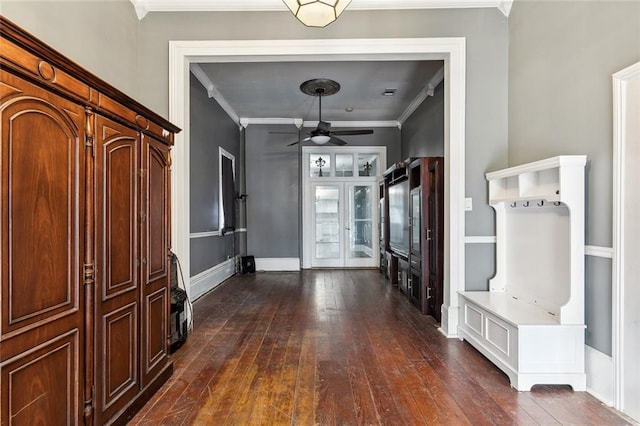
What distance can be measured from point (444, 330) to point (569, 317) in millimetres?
1273

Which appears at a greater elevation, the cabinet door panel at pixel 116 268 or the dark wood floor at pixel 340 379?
the cabinet door panel at pixel 116 268

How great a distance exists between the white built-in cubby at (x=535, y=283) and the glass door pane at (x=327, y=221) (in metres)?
4.55

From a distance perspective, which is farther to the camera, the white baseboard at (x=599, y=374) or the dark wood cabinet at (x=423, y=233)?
the dark wood cabinet at (x=423, y=233)

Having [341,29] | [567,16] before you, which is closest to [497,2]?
[567,16]

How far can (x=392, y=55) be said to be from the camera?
11.2 feet

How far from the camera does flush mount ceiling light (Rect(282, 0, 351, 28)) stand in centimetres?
210

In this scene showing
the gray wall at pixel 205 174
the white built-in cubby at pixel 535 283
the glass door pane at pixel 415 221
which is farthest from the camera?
the gray wall at pixel 205 174

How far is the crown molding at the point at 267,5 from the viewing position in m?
3.32

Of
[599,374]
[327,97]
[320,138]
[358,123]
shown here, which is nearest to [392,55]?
[320,138]

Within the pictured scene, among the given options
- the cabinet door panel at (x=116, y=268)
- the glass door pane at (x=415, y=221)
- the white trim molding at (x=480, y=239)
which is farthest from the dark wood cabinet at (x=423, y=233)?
the cabinet door panel at (x=116, y=268)

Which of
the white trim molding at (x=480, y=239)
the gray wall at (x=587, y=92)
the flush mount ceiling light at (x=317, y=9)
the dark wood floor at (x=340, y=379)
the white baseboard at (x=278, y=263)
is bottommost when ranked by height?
the dark wood floor at (x=340, y=379)

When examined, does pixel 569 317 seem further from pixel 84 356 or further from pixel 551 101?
pixel 84 356

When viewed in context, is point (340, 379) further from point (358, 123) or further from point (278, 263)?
point (358, 123)

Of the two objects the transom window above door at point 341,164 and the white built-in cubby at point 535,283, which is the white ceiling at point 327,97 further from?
the white built-in cubby at point 535,283
